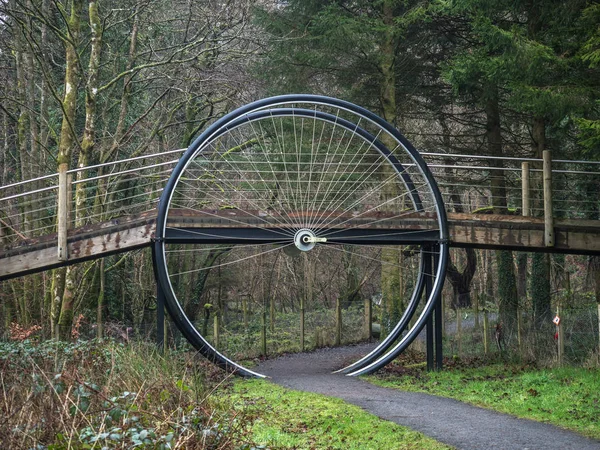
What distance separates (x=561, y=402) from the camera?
10.9 meters

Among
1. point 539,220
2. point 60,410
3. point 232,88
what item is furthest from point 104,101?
point 60,410

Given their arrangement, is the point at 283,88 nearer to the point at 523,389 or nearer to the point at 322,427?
the point at 523,389

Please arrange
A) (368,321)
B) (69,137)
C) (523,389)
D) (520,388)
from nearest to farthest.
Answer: (523,389), (520,388), (69,137), (368,321)

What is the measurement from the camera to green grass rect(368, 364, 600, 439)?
1012 centimetres

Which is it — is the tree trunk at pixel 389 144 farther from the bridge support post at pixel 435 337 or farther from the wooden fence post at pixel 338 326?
the bridge support post at pixel 435 337

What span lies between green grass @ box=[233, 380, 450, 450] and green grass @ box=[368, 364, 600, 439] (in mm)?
2043

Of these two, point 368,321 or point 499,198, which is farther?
point 368,321

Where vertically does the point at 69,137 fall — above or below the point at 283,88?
below

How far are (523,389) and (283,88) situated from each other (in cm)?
1039

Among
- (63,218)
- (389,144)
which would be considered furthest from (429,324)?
(63,218)

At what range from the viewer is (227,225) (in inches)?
544

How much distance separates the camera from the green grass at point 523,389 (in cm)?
1012

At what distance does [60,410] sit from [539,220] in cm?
1018

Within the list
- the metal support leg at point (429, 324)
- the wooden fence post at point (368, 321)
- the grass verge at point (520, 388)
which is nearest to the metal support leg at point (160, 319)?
the grass verge at point (520, 388)
